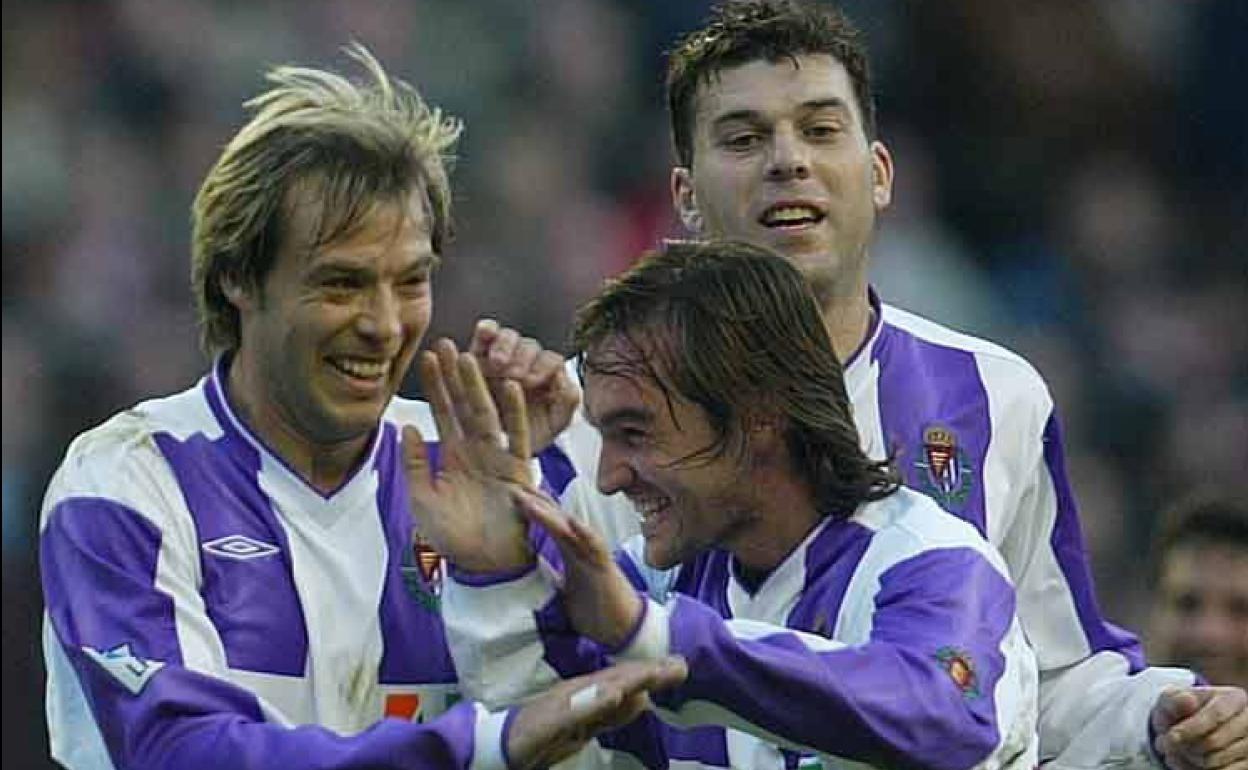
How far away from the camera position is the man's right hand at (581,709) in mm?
4418

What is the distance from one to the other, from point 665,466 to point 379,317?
0.61 m

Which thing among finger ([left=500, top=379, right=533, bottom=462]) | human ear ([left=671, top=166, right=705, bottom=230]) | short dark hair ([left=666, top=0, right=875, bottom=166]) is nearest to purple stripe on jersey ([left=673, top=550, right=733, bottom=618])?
finger ([left=500, top=379, right=533, bottom=462])

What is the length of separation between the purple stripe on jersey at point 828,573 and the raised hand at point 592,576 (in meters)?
0.37

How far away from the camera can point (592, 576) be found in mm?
4539

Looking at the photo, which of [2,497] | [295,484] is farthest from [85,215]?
[295,484]

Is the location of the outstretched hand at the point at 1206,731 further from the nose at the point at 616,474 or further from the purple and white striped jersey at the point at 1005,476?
the nose at the point at 616,474

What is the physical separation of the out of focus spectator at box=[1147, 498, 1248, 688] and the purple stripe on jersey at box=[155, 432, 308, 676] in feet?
8.58

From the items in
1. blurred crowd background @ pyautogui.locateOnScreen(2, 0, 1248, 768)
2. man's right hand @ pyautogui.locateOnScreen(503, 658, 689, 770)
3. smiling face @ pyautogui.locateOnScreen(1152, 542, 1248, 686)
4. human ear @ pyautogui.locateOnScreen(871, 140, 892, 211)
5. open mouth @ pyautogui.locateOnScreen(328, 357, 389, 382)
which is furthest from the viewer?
blurred crowd background @ pyautogui.locateOnScreen(2, 0, 1248, 768)

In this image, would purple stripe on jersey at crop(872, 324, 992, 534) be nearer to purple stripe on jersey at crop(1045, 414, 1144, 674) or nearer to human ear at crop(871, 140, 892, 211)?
purple stripe on jersey at crop(1045, 414, 1144, 674)

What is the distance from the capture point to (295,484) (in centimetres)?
526

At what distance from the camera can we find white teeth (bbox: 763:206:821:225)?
5.82 meters

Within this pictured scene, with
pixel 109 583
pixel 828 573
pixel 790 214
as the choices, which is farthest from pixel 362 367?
pixel 790 214

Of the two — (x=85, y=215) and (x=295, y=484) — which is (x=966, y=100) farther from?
(x=295, y=484)

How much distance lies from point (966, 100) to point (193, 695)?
7333mm
